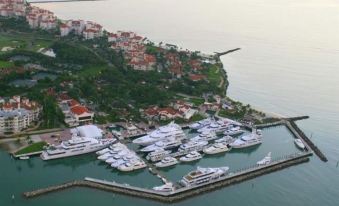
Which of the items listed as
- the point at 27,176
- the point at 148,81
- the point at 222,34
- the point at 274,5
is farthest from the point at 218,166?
the point at 274,5

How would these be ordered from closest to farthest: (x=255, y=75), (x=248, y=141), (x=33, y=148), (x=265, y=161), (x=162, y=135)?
1. (x=33, y=148)
2. (x=265, y=161)
3. (x=162, y=135)
4. (x=248, y=141)
5. (x=255, y=75)

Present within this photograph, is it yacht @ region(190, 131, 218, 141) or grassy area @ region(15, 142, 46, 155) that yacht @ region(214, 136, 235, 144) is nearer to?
yacht @ region(190, 131, 218, 141)

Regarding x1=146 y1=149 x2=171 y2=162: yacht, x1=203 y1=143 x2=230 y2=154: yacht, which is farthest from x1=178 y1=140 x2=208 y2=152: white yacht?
x1=146 y1=149 x2=171 y2=162: yacht

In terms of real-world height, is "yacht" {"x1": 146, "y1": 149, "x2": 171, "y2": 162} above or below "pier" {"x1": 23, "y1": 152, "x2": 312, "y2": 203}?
above

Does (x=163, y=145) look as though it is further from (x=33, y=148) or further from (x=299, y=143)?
(x=299, y=143)

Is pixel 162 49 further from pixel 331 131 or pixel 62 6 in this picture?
pixel 62 6

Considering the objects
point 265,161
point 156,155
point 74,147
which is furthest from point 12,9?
point 265,161
